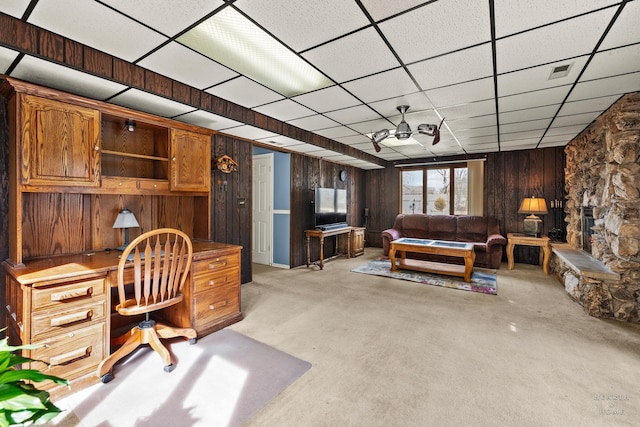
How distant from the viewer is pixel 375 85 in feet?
8.89

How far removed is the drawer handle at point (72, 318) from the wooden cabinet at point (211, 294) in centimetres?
74

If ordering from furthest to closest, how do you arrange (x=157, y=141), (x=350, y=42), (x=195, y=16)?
(x=157, y=141) → (x=350, y=42) → (x=195, y=16)

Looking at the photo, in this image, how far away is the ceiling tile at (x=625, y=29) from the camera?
1657mm

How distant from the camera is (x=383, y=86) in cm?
273

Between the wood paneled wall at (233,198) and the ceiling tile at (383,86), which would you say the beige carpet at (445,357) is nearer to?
the wood paneled wall at (233,198)

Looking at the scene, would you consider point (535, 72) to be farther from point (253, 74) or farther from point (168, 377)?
point (168, 377)

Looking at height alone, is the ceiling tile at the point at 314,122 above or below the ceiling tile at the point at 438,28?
above

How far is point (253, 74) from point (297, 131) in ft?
5.92

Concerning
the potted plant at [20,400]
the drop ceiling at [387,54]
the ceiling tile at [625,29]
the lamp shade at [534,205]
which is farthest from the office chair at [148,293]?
the lamp shade at [534,205]

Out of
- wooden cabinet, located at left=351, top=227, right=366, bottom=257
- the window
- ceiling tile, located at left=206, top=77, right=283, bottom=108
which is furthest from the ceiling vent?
wooden cabinet, located at left=351, top=227, right=366, bottom=257

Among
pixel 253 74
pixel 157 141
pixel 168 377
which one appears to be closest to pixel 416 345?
pixel 168 377

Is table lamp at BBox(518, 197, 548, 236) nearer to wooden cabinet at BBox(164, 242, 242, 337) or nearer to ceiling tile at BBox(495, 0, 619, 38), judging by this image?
ceiling tile at BBox(495, 0, 619, 38)

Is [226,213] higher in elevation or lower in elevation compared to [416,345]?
higher

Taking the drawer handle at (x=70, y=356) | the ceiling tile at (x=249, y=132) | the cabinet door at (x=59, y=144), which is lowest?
the drawer handle at (x=70, y=356)
